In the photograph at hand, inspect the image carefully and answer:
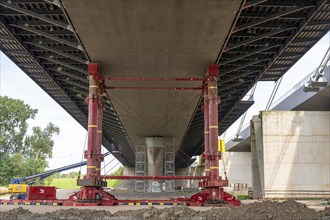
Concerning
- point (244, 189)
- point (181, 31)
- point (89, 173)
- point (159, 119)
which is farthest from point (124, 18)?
point (244, 189)

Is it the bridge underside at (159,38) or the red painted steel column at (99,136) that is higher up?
the bridge underside at (159,38)

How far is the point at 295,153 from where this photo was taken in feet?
124

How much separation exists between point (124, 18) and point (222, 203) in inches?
459

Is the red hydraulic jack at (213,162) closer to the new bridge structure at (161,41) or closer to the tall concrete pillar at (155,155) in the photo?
the new bridge structure at (161,41)

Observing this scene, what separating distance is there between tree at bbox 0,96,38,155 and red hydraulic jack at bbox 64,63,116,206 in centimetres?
7073

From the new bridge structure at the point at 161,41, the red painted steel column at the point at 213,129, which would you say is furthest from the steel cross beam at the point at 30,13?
the red painted steel column at the point at 213,129

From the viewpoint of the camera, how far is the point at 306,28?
23188mm

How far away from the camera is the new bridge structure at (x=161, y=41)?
59.1 ft

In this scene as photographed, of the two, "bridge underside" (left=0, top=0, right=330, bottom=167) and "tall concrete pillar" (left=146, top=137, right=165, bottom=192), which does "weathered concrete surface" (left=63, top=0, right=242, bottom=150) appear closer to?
"bridge underside" (left=0, top=0, right=330, bottom=167)

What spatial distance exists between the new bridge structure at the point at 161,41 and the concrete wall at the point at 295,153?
631 centimetres

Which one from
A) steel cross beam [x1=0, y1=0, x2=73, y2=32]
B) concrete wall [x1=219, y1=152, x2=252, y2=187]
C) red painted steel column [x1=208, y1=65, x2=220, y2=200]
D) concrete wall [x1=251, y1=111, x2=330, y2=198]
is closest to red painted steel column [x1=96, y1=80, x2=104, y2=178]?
steel cross beam [x1=0, y1=0, x2=73, y2=32]

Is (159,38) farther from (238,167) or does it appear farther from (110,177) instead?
(238,167)

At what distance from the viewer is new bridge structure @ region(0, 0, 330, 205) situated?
1800cm

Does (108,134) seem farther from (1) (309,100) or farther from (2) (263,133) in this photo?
(1) (309,100)
